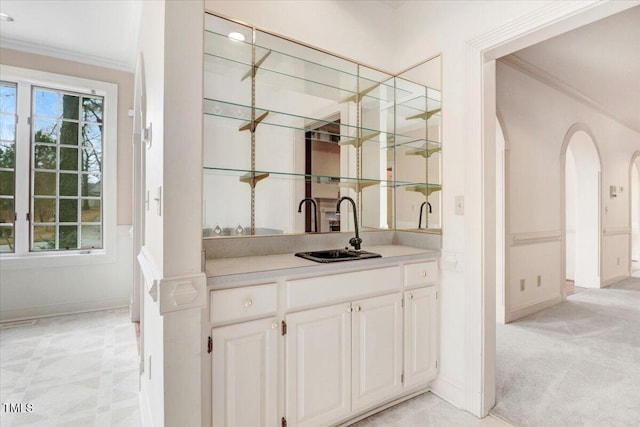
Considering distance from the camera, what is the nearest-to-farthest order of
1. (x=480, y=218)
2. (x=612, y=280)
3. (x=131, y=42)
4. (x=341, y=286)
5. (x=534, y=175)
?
(x=341, y=286) < (x=480, y=218) < (x=131, y=42) < (x=534, y=175) < (x=612, y=280)

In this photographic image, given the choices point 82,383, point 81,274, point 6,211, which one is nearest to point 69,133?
point 6,211

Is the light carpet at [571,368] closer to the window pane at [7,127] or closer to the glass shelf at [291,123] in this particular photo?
the glass shelf at [291,123]

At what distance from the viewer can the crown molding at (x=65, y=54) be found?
3479mm

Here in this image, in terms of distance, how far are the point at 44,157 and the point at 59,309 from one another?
1.74 m

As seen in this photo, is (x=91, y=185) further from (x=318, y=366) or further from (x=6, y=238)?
(x=318, y=366)

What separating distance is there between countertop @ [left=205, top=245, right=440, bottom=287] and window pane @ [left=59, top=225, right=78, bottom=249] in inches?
125

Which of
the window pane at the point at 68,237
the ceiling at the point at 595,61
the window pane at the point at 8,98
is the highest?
the ceiling at the point at 595,61

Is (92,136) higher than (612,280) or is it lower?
higher

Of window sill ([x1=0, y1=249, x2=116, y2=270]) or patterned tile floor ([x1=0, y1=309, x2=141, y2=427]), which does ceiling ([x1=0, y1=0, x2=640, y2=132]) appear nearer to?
window sill ([x1=0, y1=249, x2=116, y2=270])

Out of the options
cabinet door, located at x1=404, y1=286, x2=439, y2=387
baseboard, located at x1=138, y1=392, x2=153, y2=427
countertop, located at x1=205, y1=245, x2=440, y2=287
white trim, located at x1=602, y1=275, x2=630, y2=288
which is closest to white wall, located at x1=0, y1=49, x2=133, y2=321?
baseboard, located at x1=138, y1=392, x2=153, y2=427

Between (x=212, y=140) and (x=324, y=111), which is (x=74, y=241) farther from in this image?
(x=324, y=111)

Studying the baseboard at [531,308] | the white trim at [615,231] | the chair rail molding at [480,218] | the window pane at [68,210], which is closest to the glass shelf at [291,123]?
the chair rail molding at [480,218]

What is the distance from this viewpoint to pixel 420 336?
6.85ft

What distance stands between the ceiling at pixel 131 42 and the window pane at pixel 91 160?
1.03 m
